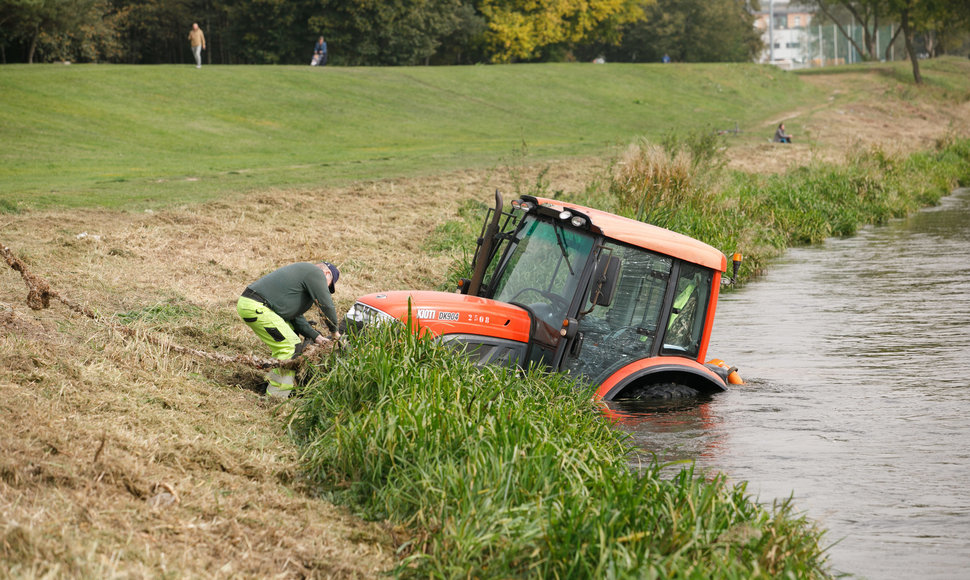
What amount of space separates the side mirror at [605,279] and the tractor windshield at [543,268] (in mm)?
221

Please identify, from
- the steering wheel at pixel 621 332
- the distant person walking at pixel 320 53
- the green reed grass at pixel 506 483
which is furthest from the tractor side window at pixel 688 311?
the distant person walking at pixel 320 53

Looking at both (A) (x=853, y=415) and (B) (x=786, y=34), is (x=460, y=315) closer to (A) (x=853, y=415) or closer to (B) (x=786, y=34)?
(A) (x=853, y=415)

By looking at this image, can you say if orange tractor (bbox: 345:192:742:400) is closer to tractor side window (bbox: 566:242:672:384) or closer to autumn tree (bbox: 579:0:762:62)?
tractor side window (bbox: 566:242:672:384)

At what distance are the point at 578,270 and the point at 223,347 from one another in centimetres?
406

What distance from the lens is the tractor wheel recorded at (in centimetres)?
888

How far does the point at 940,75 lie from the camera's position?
208 feet

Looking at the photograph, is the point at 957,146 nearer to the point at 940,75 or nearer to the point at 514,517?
the point at 514,517

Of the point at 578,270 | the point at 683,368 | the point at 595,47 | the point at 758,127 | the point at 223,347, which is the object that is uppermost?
the point at 595,47

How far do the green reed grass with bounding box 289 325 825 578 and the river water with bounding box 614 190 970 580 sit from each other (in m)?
0.62

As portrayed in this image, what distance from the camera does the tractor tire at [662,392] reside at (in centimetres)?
888

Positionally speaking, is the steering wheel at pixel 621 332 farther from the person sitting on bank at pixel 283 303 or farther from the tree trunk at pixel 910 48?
the tree trunk at pixel 910 48

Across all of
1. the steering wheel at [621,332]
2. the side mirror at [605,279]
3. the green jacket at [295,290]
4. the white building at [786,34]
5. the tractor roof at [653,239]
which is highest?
the white building at [786,34]

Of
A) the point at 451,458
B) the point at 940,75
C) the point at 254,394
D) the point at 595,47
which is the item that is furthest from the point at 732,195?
the point at 595,47

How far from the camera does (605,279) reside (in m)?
7.58
